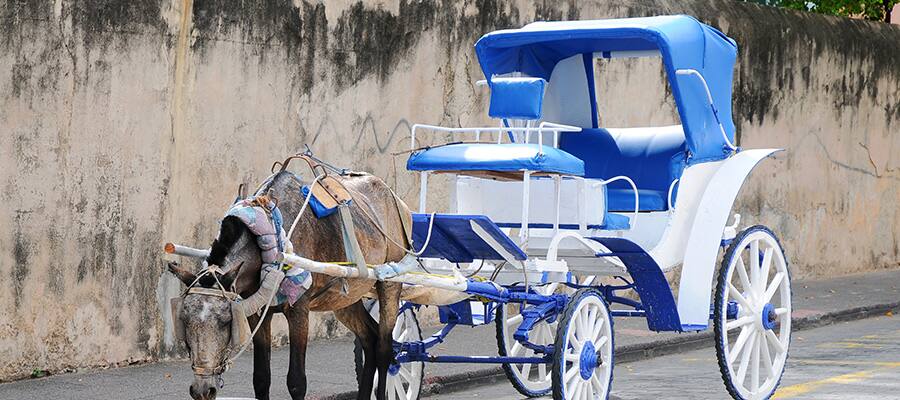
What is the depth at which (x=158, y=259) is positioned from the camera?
32.9 feet

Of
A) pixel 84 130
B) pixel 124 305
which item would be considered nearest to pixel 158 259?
pixel 124 305

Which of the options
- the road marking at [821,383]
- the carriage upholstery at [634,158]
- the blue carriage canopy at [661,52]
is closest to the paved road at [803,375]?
the road marking at [821,383]

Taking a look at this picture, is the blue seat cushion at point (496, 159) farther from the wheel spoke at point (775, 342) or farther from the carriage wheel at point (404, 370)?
the wheel spoke at point (775, 342)

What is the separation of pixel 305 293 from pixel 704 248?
2881 millimetres

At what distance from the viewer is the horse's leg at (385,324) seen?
7.25m

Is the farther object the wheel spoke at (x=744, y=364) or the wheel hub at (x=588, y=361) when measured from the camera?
the wheel spoke at (x=744, y=364)

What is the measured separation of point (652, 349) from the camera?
11.6 m

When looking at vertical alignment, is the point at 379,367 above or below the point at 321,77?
below

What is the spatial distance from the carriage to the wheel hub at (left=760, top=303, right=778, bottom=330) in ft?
0.05

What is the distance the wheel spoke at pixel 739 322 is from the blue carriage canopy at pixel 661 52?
966 millimetres

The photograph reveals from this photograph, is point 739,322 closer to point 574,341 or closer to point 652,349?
point 574,341

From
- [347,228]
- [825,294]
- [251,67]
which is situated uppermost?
[251,67]

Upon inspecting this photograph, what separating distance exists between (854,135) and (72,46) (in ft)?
36.3

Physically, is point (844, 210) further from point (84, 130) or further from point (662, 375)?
point (84, 130)
